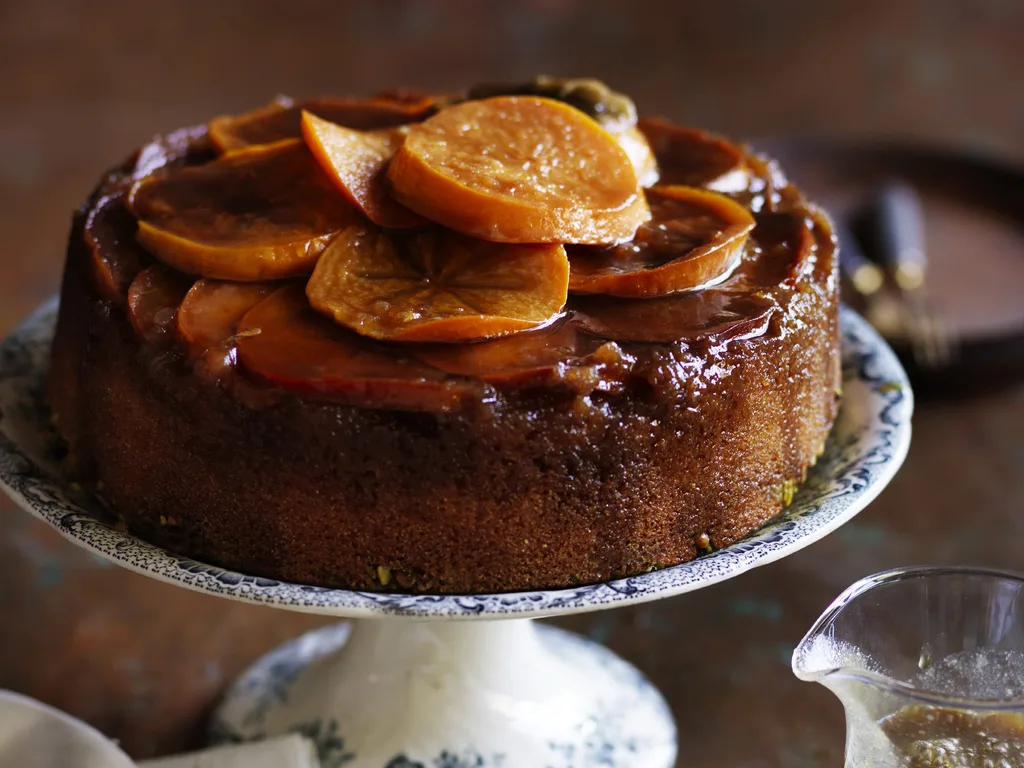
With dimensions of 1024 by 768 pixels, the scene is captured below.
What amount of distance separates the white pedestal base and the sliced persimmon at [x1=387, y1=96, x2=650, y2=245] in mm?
670

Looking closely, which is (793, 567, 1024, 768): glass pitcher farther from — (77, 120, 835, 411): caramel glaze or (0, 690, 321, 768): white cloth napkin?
(0, 690, 321, 768): white cloth napkin

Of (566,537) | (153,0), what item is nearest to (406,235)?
(566,537)

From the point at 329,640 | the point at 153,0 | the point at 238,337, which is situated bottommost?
the point at 329,640

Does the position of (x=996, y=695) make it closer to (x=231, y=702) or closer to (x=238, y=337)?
(x=238, y=337)

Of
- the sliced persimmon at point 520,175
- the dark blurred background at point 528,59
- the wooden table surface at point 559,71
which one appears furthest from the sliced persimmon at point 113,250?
the dark blurred background at point 528,59

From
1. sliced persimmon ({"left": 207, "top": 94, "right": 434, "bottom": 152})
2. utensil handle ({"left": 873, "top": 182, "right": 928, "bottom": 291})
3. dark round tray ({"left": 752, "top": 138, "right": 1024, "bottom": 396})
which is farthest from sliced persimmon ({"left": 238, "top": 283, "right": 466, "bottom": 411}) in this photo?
dark round tray ({"left": 752, "top": 138, "right": 1024, "bottom": 396})

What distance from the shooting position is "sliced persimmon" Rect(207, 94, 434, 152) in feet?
6.84

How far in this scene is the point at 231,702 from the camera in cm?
225

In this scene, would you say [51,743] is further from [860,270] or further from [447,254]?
[860,270]

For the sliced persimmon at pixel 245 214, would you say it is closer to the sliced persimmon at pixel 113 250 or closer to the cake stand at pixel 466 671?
the sliced persimmon at pixel 113 250

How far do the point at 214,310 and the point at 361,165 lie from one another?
0.30 m

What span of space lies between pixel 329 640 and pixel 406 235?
952 mm

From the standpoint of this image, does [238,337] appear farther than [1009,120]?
No

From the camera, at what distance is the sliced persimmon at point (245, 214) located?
67.6 inches
